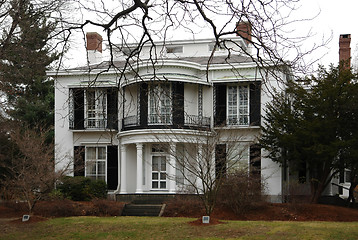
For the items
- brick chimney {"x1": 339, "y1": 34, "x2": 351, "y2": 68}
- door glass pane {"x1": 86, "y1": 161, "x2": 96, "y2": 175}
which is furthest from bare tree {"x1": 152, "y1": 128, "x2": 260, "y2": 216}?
brick chimney {"x1": 339, "y1": 34, "x2": 351, "y2": 68}

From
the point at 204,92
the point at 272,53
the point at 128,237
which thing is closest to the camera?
the point at 272,53

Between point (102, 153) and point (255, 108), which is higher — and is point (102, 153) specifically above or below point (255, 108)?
below

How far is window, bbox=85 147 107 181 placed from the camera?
2608cm

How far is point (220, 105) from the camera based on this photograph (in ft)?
81.3

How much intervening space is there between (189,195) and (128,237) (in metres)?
5.58

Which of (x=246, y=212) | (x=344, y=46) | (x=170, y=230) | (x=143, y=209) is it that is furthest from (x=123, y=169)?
(x=344, y=46)

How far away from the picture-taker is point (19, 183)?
63.7 ft

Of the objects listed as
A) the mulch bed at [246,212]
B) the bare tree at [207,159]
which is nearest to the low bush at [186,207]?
the mulch bed at [246,212]

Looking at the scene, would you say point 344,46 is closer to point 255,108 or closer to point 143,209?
point 255,108

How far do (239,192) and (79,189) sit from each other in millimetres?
8314

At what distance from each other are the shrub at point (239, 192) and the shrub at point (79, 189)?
6861 mm

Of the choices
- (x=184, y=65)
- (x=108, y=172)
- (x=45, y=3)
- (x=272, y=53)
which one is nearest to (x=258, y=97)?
(x=184, y=65)

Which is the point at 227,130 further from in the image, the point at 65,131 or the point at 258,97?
the point at 65,131

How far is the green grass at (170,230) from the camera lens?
15352 mm
